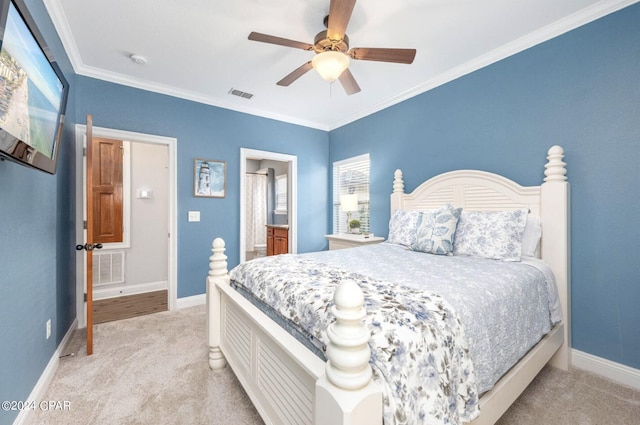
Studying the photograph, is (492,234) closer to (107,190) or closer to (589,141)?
(589,141)

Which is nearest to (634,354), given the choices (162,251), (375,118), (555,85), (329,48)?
(555,85)

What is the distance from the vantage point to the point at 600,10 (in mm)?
2008

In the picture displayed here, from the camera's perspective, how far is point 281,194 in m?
6.39

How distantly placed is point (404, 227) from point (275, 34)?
2.20m

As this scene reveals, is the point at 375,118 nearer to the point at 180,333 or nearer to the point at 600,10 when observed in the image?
the point at 600,10

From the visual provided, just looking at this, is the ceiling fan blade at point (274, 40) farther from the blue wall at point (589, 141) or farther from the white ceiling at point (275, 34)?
the blue wall at point (589, 141)

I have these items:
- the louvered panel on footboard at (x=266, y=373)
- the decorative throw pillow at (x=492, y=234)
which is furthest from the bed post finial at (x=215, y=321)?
the decorative throw pillow at (x=492, y=234)

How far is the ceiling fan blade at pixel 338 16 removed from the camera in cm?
155

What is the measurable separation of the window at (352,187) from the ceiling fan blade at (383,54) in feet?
6.80

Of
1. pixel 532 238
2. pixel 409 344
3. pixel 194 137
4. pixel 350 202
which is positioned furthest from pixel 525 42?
pixel 194 137

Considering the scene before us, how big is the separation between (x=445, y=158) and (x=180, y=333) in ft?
11.1

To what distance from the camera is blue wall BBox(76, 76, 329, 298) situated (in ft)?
9.82

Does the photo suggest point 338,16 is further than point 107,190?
No

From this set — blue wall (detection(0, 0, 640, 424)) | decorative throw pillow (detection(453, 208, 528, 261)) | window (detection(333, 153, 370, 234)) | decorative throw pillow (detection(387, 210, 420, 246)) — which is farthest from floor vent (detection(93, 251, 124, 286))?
decorative throw pillow (detection(453, 208, 528, 261))
